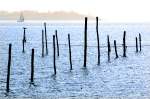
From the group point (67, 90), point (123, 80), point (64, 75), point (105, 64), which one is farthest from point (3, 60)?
point (67, 90)

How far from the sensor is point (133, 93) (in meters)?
31.9

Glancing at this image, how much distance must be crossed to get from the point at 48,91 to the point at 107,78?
9183mm

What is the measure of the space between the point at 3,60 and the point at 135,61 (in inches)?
565

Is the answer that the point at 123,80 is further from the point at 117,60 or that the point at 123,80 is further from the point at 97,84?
the point at 117,60

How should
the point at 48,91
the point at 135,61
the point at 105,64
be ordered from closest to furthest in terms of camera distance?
the point at 48,91 < the point at 105,64 < the point at 135,61

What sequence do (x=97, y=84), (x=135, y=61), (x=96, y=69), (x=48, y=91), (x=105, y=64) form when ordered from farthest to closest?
(x=135, y=61) < (x=105, y=64) < (x=96, y=69) < (x=97, y=84) < (x=48, y=91)

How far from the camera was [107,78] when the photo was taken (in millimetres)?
41250

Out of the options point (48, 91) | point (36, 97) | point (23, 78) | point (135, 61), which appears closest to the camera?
point (36, 97)

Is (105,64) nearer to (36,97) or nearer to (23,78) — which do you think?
(23,78)

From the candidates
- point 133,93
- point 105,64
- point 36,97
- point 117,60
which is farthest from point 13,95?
point 117,60

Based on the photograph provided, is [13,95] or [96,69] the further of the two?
[96,69]

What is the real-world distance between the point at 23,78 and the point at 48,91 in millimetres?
7590

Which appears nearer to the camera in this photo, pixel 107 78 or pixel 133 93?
pixel 133 93

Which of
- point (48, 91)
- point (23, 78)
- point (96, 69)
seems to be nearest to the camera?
point (48, 91)
